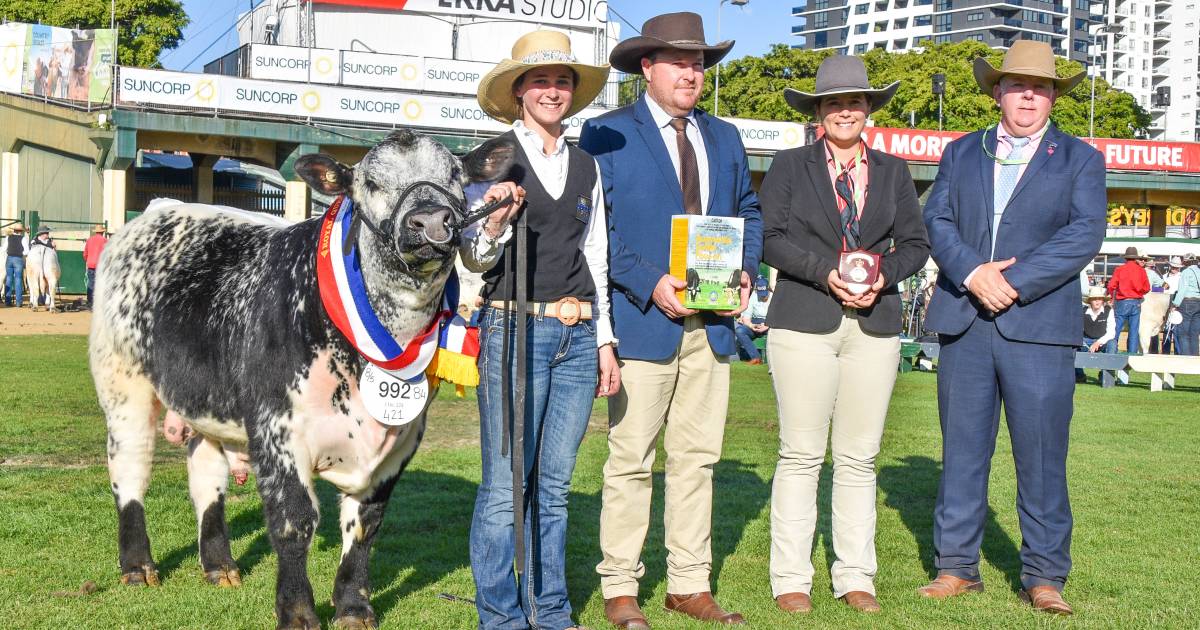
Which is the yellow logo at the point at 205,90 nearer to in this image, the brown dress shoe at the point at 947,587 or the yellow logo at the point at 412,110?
the yellow logo at the point at 412,110

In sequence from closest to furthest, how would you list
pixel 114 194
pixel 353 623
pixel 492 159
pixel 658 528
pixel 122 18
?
pixel 492 159 < pixel 353 623 < pixel 658 528 < pixel 114 194 < pixel 122 18

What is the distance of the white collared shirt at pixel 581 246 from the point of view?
15.9ft

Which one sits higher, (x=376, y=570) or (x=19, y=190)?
(x=19, y=190)

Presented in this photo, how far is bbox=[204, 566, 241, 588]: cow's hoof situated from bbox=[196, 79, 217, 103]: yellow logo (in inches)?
1220

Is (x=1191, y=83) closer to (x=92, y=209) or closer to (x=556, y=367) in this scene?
(x=92, y=209)

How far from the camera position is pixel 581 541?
7246mm

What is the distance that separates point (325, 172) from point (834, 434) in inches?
105

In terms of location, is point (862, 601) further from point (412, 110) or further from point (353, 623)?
point (412, 110)

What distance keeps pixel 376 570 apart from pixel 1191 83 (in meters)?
154

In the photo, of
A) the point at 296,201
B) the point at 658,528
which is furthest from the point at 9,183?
the point at 658,528

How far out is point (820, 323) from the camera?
585 cm

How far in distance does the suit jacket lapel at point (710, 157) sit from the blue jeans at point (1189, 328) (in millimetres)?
19880

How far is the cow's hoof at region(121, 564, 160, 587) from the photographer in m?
6.18

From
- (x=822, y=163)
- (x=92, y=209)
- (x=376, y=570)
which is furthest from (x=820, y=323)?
(x=92, y=209)
